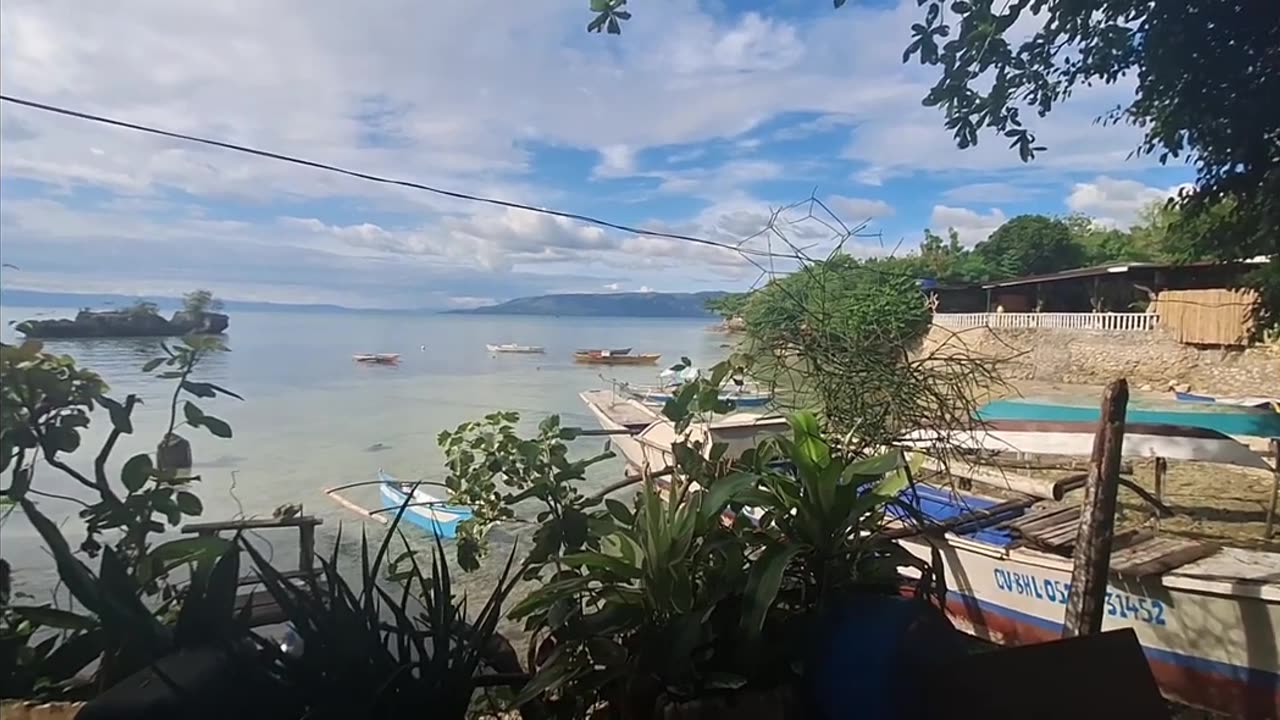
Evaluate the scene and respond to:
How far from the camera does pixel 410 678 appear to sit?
29.5 inches

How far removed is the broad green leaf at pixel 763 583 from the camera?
2.70 feet

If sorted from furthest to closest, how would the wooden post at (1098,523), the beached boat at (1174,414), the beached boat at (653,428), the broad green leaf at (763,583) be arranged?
the beached boat at (1174,414), the wooden post at (1098,523), the beached boat at (653,428), the broad green leaf at (763,583)

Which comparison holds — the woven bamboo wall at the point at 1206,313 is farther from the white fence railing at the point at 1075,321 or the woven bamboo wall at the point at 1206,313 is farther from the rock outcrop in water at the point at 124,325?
the rock outcrop in water at the point at 124,325

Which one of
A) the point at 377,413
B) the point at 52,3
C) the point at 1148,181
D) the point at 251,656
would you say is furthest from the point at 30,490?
the point at 1148,181

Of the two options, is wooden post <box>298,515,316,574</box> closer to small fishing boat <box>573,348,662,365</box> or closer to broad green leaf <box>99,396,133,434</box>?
broad green leaf <box>99,396,133,434</box>

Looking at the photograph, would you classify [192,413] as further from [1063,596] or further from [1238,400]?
[1238,400]

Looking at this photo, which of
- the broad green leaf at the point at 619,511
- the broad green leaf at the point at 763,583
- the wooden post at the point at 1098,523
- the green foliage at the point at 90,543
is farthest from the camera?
the wooden post at the point at 1098,523

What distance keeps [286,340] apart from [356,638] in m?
0.41

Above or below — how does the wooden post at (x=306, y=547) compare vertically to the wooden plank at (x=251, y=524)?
below

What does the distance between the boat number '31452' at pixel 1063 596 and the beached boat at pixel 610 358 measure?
3.09ft

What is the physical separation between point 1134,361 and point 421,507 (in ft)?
4.02

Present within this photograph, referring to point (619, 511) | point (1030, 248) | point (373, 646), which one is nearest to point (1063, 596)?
point (1030, 248)

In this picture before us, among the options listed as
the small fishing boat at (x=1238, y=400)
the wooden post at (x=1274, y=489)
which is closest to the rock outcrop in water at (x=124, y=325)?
the small fishing boat at (x=1238, y=400)

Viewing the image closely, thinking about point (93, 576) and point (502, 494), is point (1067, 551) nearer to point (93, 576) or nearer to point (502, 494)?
point (502, 494)
